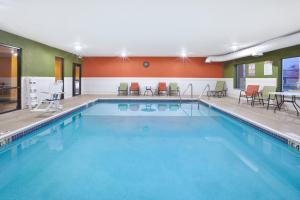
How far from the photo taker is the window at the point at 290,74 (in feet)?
25.1

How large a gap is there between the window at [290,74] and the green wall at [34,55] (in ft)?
26.1

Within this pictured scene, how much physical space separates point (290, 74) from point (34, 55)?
848cm

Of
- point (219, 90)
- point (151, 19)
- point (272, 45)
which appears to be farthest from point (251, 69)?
point (151, 19)

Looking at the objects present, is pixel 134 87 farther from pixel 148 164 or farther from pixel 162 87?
pixel 148 164

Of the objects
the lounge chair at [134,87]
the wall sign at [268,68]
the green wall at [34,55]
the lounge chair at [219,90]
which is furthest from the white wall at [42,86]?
the wall sign at [268,68]

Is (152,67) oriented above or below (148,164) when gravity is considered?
above

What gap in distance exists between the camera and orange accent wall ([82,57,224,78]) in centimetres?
1264

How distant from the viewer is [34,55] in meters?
7.69

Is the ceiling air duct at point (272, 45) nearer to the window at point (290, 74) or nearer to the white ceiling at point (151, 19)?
the white ceiling at point (151, 19)

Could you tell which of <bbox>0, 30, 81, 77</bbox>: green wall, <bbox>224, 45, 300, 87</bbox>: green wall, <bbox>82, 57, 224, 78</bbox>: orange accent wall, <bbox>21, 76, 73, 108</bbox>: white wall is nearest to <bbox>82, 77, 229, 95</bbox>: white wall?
<bbox>82, 57, 224, 78</bbox>: orange accent wall

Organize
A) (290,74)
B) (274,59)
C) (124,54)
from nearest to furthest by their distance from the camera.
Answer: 1. (274,59)
2. (290,74)
3. (124,54)

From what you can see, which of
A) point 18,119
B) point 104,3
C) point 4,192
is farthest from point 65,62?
point 4,192

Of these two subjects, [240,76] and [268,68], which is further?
[240,76]

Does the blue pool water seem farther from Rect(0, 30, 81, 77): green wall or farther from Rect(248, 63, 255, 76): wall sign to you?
Rect(248, 63, 255, 76): wall sign
